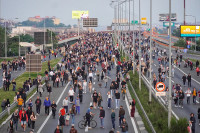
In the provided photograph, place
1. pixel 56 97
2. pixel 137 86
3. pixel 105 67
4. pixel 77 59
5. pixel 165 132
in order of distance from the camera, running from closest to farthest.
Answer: pixel 165 132, pixel 56 97, pixel 137 86, pixel 105 67, pixel 77 59

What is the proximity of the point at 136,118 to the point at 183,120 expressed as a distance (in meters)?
6.83

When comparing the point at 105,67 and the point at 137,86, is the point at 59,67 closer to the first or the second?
the point at 105,67

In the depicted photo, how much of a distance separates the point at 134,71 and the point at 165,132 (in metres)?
29.9

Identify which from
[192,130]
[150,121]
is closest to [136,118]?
[150,121]

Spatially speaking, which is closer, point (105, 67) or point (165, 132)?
point (165, 132)

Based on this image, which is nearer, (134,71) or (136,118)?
(136,118)

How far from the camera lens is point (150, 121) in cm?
2630

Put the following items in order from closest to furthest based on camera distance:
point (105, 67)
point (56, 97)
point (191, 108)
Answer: point (191, 108) < point (56, 97) < point (105, 67)

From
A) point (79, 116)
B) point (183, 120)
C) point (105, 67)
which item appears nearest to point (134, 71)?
point (105, 67)

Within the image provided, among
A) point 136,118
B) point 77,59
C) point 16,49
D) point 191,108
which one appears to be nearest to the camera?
point 136,118

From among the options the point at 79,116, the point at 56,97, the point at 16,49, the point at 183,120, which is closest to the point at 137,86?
the point at 56,97

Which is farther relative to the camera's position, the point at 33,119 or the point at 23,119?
the point at 23,119

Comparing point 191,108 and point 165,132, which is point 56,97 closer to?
point 191,108

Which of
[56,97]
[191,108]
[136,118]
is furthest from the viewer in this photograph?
[56,97]
